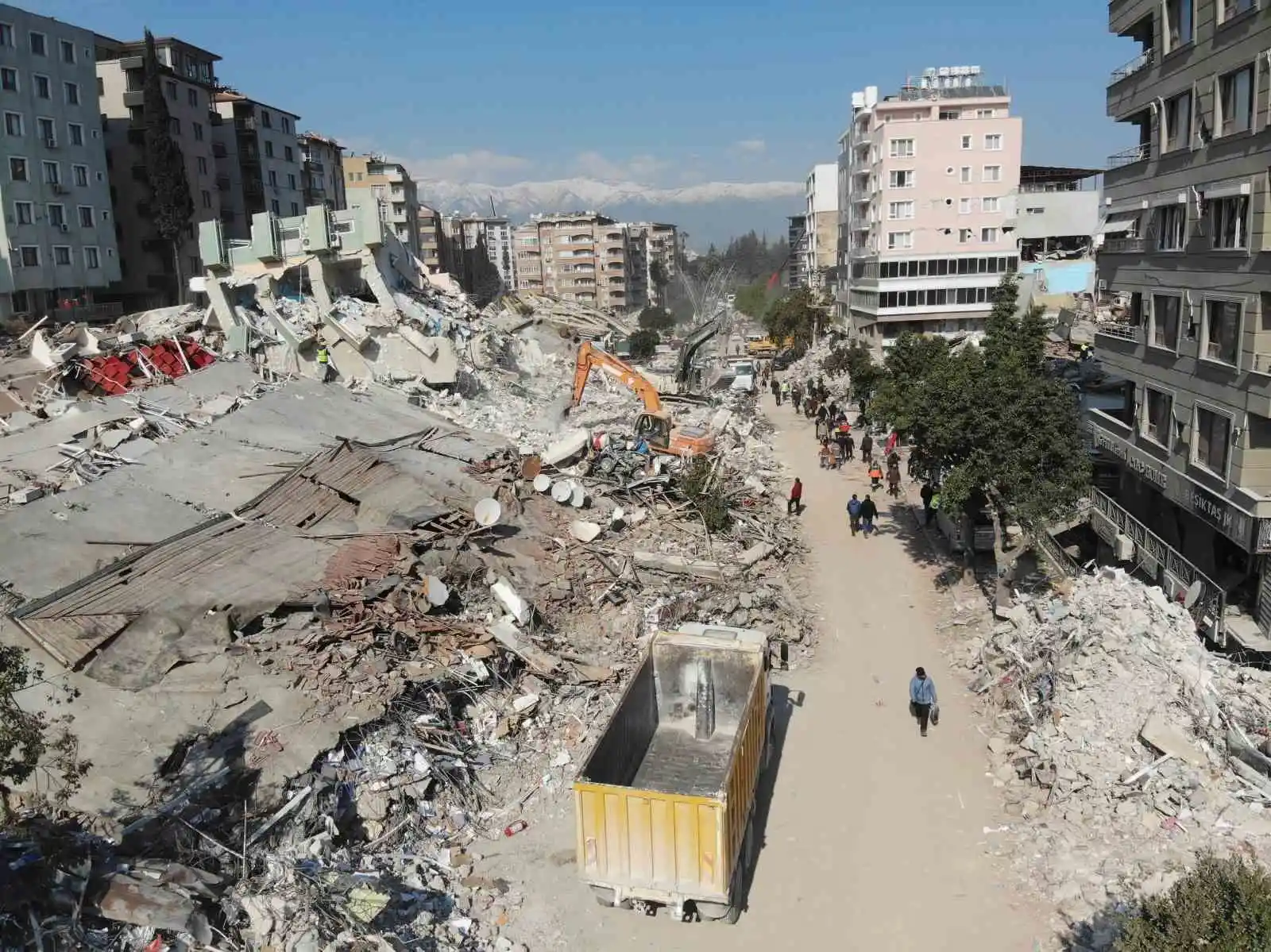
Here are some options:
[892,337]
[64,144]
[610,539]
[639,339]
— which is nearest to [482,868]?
[610,539]

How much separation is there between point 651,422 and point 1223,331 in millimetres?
14692

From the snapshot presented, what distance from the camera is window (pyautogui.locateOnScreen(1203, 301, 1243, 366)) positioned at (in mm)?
14867

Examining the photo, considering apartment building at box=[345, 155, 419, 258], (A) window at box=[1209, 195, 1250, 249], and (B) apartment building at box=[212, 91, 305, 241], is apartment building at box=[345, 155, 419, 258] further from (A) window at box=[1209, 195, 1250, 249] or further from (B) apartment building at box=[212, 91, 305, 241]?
(A) window at box=[1209, 195, 1250, 249]

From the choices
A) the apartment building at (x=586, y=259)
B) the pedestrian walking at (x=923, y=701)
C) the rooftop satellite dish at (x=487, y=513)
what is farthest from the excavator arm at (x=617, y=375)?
the apartment building at (x=586, y=259)

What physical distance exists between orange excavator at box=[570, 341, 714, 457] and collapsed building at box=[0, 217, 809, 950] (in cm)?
140

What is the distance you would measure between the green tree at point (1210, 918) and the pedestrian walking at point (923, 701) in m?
6.86

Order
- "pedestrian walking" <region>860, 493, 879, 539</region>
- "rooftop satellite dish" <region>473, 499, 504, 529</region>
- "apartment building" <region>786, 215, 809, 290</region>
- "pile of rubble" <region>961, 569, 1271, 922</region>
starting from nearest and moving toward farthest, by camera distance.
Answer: "pile of rubble" <region>961, 569, 1271, 922</region> < "rooftop satellite dish" <region>473, 499, 504, 529</region> < "pedestrian walking" <region>860, 493, 879, 539</region> < "apartment building" <region>786, 215, 809, 290</region>

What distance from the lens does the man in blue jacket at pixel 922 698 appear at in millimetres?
13609

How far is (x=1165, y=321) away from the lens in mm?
17828

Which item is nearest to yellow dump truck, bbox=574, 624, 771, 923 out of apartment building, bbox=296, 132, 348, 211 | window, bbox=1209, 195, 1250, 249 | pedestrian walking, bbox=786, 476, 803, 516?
window, bbox=1209, 195, 1250, 249

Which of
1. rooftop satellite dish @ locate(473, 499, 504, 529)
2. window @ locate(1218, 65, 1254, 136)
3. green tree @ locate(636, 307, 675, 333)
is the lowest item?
rooftop satellite dish @ locate(473, 499, 504, 529)

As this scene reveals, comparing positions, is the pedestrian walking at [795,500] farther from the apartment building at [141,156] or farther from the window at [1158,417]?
the apartment building at [141,156]

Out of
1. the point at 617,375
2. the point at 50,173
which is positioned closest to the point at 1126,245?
the point at 617,375

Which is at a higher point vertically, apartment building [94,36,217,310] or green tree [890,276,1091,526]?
apartment building [94,36,217,310]
